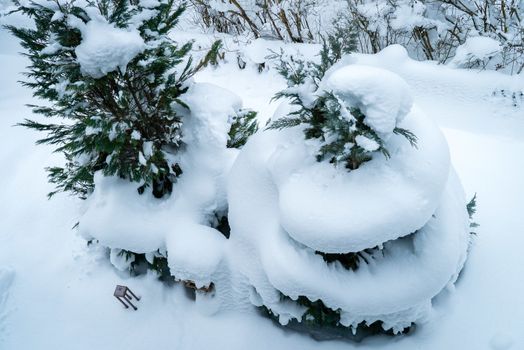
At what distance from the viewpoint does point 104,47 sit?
3721mm

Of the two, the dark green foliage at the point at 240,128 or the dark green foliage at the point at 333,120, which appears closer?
the dark green foliage at the point at 333,120

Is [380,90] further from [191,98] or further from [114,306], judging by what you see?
[114,306]

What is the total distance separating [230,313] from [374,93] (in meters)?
3.42

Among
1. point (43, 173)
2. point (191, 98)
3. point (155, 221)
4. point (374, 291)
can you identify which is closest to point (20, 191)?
point (43, 173)

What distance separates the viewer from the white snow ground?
455 centimetres

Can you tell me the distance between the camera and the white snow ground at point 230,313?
455cm

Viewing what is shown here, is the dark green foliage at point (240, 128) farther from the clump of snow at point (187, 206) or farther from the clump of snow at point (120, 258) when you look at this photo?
the clump of snow at point (120, 258)

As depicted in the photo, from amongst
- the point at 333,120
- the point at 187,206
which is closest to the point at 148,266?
the point at 187,206

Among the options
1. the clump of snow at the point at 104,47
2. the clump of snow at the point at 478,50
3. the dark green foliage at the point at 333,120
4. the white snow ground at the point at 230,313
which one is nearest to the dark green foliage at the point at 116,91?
the clump of snow at the point at 104,47

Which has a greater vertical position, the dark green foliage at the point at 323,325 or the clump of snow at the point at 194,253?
the clump of snow at the point at 194,253

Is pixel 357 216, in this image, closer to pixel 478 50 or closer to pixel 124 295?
pixel 124 295

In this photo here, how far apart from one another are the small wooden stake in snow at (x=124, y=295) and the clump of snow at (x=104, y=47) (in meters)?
2.78

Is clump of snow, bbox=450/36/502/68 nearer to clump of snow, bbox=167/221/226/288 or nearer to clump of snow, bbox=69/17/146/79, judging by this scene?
clump of snow, bbox=167/221/226/288

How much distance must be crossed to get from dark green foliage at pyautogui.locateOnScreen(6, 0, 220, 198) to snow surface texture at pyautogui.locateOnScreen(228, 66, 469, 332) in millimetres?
1160
